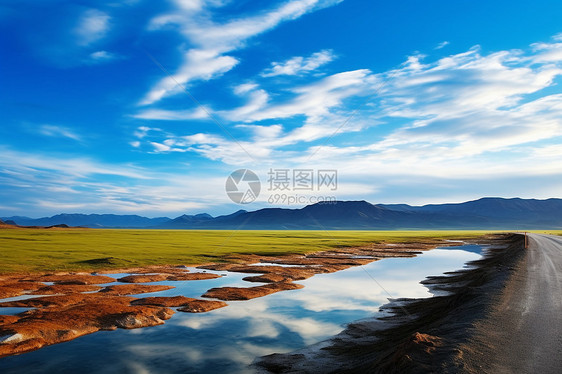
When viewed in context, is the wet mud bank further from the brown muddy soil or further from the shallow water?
the brown muddy soil

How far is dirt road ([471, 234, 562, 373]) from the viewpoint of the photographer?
9.71m

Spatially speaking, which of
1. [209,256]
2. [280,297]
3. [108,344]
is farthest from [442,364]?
[209,256]

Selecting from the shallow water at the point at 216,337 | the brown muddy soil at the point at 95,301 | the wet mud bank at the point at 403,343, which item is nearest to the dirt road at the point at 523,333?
the wet mud bank at the point at 403,343

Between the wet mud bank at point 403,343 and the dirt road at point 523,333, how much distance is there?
506mm

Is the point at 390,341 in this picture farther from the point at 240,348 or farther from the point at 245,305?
the point at 245,305

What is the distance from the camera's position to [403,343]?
11.4 meters

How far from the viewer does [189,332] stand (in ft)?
57.6

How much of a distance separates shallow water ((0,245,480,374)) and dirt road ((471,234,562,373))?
23.9ft

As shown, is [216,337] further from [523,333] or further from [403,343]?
[523,333]

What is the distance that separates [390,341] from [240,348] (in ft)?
20.9

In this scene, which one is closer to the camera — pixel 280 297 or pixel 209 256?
pixel 280 297

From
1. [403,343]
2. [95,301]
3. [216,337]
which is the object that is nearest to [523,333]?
[403,343]

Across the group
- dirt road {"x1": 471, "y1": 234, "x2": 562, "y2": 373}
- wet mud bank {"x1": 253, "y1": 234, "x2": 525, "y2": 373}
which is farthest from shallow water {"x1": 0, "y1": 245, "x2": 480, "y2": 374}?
dirt road {"x1": 471, "y1": 234, "x2": 562, "y2": 373}

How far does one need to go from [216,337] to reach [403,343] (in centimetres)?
918
